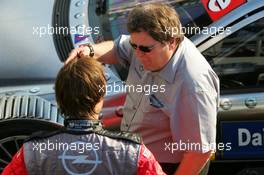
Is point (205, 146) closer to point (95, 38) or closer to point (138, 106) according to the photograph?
point (138, 106)

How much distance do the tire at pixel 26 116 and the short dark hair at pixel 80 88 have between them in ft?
4.82

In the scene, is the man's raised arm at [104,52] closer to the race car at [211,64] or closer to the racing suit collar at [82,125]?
the race car at [211,64]

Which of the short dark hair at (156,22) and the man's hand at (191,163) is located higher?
the short dark hair at (156,22)

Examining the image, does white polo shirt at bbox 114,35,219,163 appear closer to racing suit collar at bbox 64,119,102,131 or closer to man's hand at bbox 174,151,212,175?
man's hand at bbox 174,151,212,175

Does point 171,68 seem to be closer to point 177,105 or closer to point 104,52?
point 177,105

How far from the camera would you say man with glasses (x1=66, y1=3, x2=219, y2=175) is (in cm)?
244

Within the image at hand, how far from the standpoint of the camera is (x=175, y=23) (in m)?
2.45

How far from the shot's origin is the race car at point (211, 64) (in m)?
3.62

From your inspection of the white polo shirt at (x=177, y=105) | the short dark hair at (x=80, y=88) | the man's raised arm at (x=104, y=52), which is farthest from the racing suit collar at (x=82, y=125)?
the man's raised arm at (x=104, y=52)

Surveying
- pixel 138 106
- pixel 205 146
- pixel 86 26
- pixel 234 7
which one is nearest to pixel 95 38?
pixel 86 26

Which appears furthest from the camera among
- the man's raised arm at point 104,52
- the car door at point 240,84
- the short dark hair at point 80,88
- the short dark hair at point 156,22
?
the car door at point 240,84

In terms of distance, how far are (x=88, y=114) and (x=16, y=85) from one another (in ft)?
6.02

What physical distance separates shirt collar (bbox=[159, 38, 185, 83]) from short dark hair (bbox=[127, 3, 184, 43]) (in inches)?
3.8

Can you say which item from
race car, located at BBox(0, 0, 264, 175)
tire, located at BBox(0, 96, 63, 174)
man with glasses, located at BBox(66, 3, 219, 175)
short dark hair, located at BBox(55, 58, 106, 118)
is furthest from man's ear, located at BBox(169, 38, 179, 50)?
tire, located at BBox(0, 96, 63, 174)
